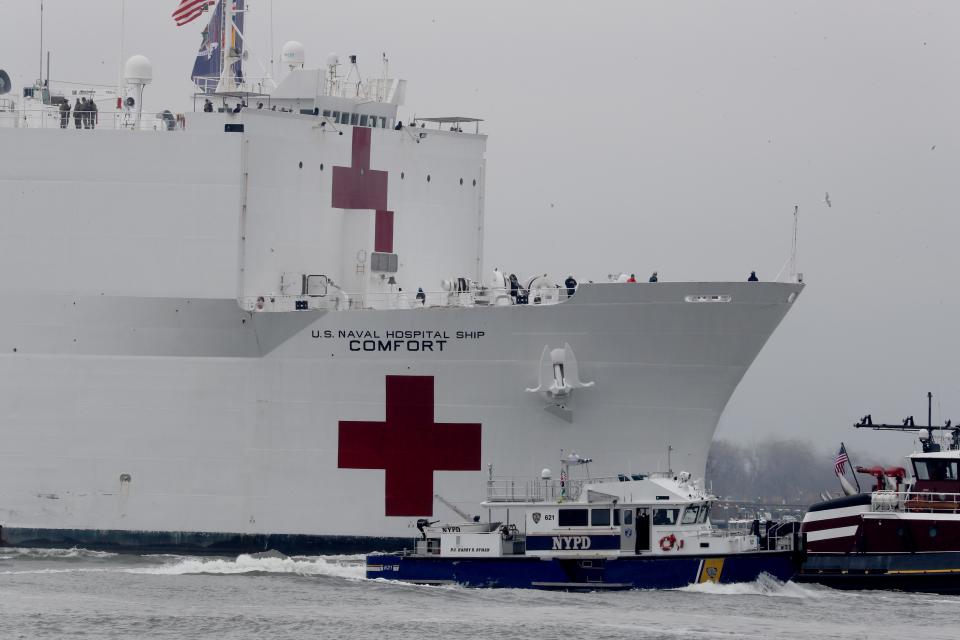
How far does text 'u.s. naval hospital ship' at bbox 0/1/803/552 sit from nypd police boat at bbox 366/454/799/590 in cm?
148

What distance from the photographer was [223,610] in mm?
22172

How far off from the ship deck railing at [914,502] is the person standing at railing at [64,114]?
39.3 ft

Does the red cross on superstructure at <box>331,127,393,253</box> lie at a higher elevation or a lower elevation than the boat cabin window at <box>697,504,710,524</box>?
higher

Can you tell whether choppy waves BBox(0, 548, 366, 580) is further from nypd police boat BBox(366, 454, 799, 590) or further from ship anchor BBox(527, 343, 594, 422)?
ship anchor BBox(527, 343, 594, 422)

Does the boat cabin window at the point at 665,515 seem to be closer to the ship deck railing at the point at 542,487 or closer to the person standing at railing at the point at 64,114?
the ship deck railing at the point at 542,487

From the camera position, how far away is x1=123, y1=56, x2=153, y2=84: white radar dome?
91.4 ft

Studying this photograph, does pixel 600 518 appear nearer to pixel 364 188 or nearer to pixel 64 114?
pixel 364 188

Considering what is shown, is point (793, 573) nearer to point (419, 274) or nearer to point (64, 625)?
point (419, 274)

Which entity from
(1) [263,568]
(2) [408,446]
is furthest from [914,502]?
(1) [263,568]

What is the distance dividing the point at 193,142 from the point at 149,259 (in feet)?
5.46

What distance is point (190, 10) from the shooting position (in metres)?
28.2

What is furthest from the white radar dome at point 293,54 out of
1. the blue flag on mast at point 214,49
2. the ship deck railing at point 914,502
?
the ship deck railing at point 914,502

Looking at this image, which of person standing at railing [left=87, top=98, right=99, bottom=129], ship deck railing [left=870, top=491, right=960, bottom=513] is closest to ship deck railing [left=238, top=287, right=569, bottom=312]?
person standing at railing [left=87, top=98, right=99, bottom=129]

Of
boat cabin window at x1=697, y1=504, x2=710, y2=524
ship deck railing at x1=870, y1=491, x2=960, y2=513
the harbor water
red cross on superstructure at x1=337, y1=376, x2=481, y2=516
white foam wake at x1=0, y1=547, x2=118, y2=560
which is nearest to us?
the harbor water
